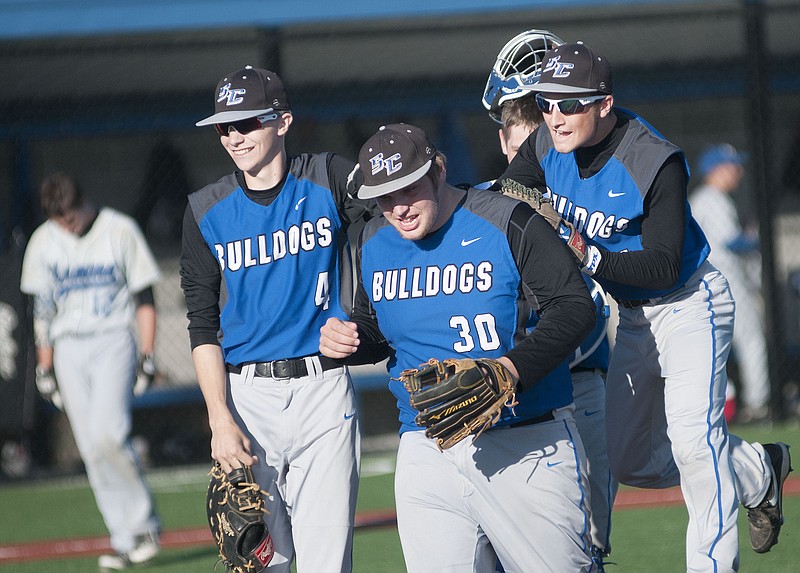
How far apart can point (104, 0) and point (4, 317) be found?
293cm

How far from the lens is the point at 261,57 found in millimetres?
10391

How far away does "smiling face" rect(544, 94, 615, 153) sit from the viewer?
423 centimetres

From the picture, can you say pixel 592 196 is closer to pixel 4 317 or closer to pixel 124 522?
pixel 124 522

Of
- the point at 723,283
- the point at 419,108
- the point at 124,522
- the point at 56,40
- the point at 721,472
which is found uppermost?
the point at 56,40

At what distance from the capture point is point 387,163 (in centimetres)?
354

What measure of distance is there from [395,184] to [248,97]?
0.99 metres

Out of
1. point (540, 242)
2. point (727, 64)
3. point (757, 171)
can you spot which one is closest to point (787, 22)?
point (727, 64)

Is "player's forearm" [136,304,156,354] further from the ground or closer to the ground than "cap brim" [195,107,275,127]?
closer to the ground

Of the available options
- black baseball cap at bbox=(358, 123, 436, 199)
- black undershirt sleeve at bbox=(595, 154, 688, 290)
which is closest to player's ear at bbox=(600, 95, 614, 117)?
black undershirt sleeve at bbox=(595, 154, 688, 290)

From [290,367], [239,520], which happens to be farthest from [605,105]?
[239,520]

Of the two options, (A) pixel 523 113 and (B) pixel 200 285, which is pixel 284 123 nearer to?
(B) pixel 200 285

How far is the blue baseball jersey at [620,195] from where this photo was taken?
167 inches

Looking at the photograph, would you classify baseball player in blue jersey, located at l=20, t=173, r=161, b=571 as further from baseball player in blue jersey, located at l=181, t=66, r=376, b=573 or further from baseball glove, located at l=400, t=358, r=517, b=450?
baseball glove, located at l=400, t=358, r=517, b=450

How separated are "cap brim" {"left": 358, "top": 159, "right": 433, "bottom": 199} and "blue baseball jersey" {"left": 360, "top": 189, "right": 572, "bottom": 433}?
0.24 metres
